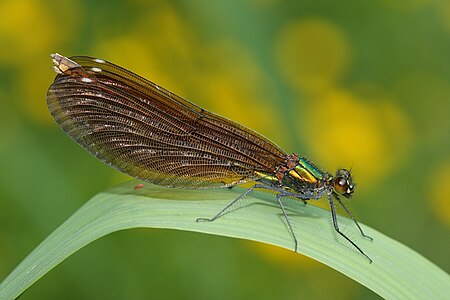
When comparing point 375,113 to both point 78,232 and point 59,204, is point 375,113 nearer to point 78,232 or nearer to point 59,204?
point 59,204

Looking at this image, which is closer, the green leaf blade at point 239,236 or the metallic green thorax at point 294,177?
the green leaf blade at point 239,236

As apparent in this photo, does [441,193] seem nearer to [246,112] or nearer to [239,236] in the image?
[246,112]

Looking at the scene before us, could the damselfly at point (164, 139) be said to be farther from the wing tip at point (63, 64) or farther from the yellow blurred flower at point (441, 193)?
the yellow blurred flower at point (441, 193)

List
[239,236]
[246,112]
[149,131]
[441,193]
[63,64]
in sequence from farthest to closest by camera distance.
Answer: [246,112]
[441,193]
[149,131]
[63,64]
[239,236]

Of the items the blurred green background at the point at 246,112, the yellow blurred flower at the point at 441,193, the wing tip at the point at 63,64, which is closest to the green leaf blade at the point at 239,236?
the wing tip at the point at 63,64

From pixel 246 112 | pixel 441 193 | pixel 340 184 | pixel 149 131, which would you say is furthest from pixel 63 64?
pixel 441 193

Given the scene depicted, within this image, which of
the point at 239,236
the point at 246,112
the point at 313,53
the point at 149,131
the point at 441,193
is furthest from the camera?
the point at 313,53

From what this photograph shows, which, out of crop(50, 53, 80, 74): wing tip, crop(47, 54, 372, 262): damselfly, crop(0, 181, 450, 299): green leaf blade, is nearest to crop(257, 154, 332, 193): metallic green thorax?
crop(47, 54, 372, 262): damselfly
